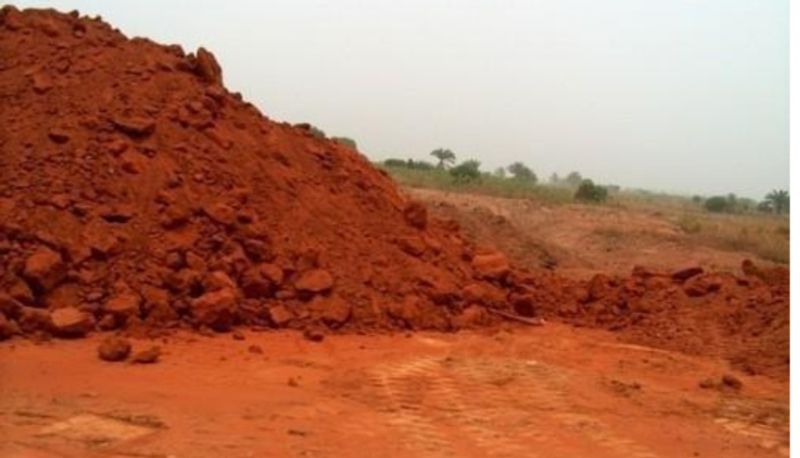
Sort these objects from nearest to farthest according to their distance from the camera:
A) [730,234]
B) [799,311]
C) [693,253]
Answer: [799,311], [693,253], [730,234]

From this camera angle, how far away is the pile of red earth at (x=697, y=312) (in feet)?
24.2

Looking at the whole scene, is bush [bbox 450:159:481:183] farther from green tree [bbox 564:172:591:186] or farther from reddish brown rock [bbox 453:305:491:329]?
green tree [bbox 564:172:591:186]

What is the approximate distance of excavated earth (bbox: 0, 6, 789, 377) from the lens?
6508 millimetres

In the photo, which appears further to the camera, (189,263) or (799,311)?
(189,263)

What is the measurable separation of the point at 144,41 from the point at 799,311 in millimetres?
8015

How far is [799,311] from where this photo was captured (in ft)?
9.29

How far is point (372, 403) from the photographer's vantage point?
4.95 metres

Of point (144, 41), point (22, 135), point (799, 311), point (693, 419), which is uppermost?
point (144, 41)

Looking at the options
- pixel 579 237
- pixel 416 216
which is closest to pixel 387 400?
pixel 416 216

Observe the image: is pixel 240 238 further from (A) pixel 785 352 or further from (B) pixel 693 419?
(A) pixel 785 352

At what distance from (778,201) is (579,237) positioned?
1018 inches

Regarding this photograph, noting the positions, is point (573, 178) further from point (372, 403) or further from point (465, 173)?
point (372, 403)

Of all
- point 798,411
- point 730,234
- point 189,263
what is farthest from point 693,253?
point 798,411

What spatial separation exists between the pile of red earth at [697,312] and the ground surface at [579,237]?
12.5 feet
